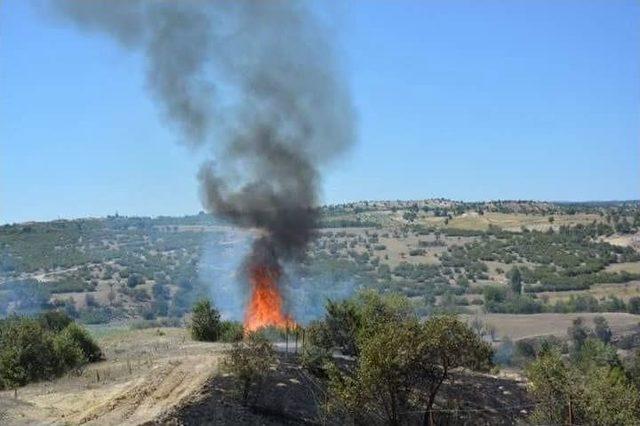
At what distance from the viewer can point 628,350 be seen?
84812mm

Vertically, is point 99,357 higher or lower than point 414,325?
lower

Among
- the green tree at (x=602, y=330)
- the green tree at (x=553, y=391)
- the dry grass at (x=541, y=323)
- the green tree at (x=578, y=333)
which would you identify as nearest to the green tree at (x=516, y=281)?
the dry grass at (x=541, y=323)

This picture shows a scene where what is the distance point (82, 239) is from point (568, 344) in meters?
130

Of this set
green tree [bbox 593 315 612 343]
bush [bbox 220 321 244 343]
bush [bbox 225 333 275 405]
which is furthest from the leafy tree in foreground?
green tree [bbox 593 315 612 343]

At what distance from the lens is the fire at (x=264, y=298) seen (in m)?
63.7

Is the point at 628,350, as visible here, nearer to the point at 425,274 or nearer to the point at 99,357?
the point at 99,357

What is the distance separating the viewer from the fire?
6372 centimetres

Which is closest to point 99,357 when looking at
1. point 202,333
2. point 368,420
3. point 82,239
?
point 202,333

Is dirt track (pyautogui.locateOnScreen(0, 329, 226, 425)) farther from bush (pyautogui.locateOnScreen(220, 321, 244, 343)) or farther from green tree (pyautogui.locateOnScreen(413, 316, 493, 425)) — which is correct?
green tree (pyautogui.locateOnScreen(413, 316, 493, 425))

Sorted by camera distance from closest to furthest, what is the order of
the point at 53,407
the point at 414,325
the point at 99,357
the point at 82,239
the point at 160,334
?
the point at 414,325
the point at 53,407
the point at 99,357
the point at 160,334
the point at 82,239

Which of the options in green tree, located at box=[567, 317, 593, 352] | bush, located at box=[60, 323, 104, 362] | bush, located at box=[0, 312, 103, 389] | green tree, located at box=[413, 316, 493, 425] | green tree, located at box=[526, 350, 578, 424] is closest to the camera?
green tree, located at box=[413, 316, 493, 425]

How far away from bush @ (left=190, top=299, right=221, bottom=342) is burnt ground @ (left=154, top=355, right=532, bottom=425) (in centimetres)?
1417

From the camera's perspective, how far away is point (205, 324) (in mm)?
61469

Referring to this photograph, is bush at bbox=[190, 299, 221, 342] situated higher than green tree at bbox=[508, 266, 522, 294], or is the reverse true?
bush at bbox=[190, 299, 221, 342]
